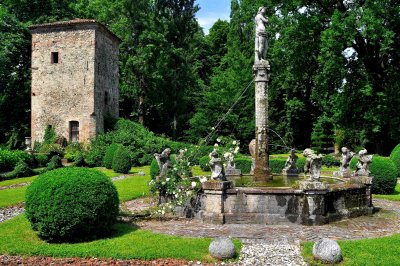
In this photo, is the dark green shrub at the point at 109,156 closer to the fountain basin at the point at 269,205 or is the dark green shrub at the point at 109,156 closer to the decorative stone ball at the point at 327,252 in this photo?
the fountain basin at the point at 269,205

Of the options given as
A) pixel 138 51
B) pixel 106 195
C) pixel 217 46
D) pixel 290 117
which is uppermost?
pixel 217 46

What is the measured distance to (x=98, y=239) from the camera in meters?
9.03

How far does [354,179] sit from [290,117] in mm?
31746

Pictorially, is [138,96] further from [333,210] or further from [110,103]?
[333,210]

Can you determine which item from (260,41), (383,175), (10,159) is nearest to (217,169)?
(260,41)

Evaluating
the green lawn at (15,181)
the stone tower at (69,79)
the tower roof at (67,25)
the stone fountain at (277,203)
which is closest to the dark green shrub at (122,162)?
the green lawn at (15,181)

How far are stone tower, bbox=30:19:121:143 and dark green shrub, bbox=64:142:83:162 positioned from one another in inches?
32.7

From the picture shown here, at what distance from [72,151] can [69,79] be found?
6.01 metres

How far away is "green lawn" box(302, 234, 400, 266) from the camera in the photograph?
7.25m

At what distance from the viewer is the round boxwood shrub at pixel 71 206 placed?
8.49 m

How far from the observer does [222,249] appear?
7523 mm

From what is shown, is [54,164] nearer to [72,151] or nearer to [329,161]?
[72,151]

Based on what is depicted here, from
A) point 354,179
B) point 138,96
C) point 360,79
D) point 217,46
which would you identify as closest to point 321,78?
point 360,79

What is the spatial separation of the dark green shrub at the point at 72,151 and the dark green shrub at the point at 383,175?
19.6 m
